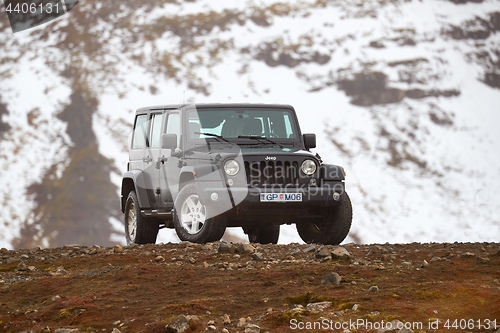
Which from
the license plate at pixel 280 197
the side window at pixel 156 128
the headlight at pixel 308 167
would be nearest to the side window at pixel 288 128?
the headlight at pixel 308 167

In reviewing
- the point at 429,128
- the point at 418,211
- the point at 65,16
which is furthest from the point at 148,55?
the point at 418,211

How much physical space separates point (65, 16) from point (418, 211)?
3073 inches

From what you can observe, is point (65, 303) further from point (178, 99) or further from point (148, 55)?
point (148, 55)

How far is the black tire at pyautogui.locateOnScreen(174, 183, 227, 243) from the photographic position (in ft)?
41.2

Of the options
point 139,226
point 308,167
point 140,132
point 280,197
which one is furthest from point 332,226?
point 140,132

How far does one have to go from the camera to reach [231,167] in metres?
12.6

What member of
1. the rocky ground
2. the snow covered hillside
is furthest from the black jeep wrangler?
the snow covered hillside

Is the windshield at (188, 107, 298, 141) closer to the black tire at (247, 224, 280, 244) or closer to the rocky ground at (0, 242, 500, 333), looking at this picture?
the rocky ground at (0, 242, 500, 333)

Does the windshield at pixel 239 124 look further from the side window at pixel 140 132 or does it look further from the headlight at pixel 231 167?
the side window at pixel 140 132

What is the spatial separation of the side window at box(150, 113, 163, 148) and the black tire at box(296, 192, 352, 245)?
278 cm

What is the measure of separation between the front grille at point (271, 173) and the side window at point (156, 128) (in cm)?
255

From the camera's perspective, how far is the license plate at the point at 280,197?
40.9 ft

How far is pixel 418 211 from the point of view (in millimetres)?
114312

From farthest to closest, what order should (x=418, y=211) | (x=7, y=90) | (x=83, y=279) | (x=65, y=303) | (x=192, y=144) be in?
(x=7, y=90) → (x=418, y=211) → (x=192, y=144) → (x=83, y=279) → (x=65, y=303)
